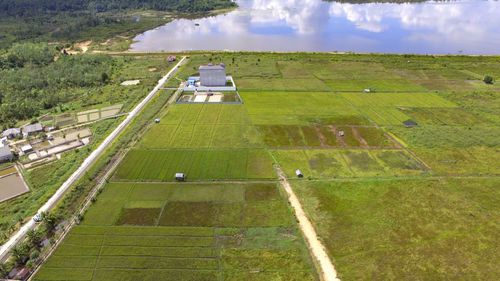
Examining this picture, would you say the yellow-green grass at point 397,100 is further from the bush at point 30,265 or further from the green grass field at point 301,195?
the bush at point 30,265

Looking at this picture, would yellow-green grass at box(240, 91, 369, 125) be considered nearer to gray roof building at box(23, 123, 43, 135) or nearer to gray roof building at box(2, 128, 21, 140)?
gray roof building at box(23, 123, 43, 135)

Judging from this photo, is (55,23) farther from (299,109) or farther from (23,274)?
(23,274)

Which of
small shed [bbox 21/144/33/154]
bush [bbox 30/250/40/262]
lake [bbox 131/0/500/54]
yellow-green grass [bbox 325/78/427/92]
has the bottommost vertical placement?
bush [bbox 30/250/40/262]

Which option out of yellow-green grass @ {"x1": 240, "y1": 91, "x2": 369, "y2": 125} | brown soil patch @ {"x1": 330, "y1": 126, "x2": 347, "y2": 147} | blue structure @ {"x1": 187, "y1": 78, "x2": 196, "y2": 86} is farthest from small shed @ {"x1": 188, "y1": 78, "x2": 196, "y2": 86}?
brown soil patch @ {"x1": 330, "y1": 126, "x2": 347, "y2": 147}

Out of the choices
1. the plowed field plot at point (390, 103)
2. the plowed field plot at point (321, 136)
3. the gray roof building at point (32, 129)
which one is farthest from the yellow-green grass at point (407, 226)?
the gray roof building at point (32, 129)

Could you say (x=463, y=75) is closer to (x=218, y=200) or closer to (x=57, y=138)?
(x=218, y=200)

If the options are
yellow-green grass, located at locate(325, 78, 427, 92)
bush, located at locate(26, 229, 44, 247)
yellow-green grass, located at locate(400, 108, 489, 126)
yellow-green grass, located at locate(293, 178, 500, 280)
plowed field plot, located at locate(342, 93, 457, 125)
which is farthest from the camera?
yellow-green grass, located at locate(325, 78, 427, 92)

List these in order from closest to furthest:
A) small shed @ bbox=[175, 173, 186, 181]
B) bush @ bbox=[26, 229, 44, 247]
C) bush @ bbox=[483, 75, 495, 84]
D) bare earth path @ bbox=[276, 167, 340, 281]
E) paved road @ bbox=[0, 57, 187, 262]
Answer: bare earth path @ bbox=[276, 167, 340, 281] < bush @ bbox=[26, 229, 44, 247] < paved road @ bbox=[0, 57, 187, 262] < small shed @ bbox=[175, 173, 186, 181] < bush @ bbox=[483, 75, 495, 84]
